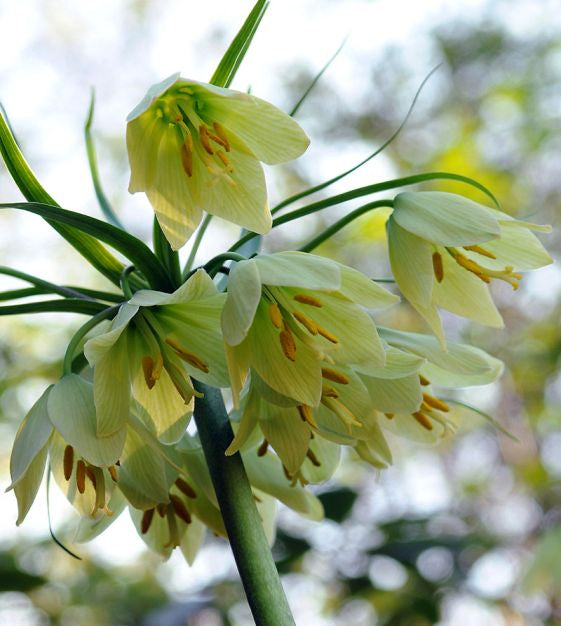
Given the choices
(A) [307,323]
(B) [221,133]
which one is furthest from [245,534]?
(B) [221,133]

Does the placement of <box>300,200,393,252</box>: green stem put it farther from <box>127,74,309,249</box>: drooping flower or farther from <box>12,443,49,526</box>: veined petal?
<box>12,443,49,526</box>: veined petal

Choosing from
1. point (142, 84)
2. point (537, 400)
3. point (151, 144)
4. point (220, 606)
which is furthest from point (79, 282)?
point (151, 144)

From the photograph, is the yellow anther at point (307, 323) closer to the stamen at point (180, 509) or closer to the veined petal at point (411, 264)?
the veined petal at point (411, 264)

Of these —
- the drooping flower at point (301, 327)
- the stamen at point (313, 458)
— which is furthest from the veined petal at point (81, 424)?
the stamen at point (313, 458)

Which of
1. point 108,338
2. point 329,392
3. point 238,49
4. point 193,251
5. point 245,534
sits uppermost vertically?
point 238,49

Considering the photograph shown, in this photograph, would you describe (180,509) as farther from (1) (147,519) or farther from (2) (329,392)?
(2) (329,392)

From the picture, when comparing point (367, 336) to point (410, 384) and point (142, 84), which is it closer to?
point (410, 384)
